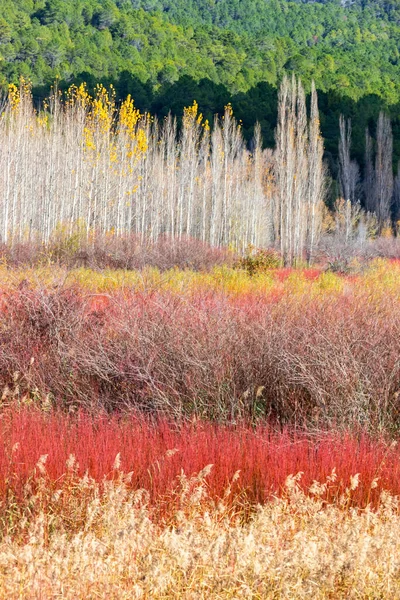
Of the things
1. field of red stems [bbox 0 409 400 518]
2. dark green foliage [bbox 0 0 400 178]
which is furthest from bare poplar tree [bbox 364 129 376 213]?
field of red stems [bbox 0 409 400 518]

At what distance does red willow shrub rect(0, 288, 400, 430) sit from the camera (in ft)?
21.5

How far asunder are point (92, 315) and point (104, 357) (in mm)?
1289

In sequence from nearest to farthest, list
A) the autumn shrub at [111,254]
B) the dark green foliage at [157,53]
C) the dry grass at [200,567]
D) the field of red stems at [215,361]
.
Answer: the dry grass at [200,567] < the field of red stems at [215,361] < the autumn shrub at [111,254] < the dark green foliage at [157,53]

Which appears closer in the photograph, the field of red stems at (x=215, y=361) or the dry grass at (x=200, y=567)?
the dry grass at (x=200, y=567)

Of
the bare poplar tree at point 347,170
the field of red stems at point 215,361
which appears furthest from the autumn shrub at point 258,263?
the bare poplar tree at point 347,170

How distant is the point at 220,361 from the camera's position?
22.7ft

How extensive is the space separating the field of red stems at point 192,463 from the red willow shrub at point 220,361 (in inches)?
24.5

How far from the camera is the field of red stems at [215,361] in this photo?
6.55 metres

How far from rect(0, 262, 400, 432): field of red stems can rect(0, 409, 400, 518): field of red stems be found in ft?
1.86

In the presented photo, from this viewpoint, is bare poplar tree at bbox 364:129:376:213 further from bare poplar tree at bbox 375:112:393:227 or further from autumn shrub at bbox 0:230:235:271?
autumn shrub at bbox 0:230:235:271

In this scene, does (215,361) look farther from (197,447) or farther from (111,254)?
(111,254)

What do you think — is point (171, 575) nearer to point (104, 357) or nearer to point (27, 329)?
point (104, 357)

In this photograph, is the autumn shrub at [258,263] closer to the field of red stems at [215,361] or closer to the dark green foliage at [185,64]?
the field of red stems at [215,361]

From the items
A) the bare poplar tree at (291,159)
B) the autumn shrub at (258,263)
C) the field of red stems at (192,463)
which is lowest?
the field of red stems at (192,463)
